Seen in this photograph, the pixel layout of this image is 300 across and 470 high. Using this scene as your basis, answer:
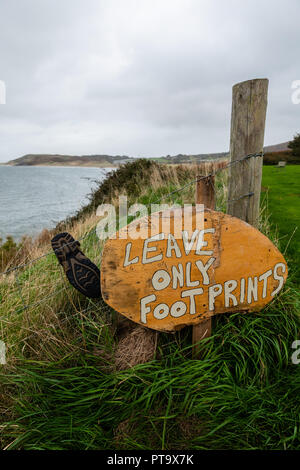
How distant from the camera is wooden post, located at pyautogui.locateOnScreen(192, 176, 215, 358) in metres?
1.77

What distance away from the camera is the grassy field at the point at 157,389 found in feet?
4.70

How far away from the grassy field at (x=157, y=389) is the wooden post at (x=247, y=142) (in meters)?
0.81

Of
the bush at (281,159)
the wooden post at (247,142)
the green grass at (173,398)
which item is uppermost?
the bush at (281,159)

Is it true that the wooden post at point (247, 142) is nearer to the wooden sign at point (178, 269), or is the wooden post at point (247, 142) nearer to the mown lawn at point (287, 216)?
the wooden sign at point (178, 269)

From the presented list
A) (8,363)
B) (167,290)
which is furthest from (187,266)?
(8,363)

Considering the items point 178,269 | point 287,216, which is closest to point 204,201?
point 178,269

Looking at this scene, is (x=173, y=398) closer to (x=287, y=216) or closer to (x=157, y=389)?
(x=157, y=389)

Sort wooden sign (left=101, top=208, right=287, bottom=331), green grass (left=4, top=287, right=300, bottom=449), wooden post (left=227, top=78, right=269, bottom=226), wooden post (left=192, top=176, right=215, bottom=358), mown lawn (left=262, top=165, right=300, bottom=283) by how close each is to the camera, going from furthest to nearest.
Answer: mown lawn (left=262, top=165, right=300, bottom=283) < wooden post (left=227, top=78, right=269, bottom=226) < wooden post (left=192, top=176, right=215, bottom=358) < wooden sign (left=101, top=208, right=287, bottom=331) < green grass (left=4, top=287, right=300, bottom=449)

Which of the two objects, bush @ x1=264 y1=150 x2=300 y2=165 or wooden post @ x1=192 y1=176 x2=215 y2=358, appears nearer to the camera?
wooden post @ x1=192 y1=176 x2=215 y2=358

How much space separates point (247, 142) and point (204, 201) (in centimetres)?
59

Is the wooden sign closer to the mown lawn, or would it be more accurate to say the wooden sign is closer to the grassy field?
the grassy field

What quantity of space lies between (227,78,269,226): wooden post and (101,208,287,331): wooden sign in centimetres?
48

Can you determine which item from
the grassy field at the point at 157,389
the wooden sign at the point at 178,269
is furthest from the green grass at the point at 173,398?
the wooden sign at the point at 178,269

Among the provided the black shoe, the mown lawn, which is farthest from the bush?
the black shoe
